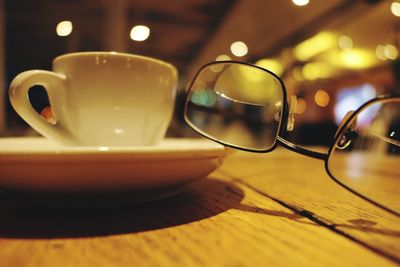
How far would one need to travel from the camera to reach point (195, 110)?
0.46 m

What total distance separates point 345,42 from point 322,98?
170 inches

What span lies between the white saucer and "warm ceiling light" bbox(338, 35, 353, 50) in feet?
14.2

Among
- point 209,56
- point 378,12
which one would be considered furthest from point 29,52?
point 378,12

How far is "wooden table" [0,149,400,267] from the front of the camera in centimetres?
16

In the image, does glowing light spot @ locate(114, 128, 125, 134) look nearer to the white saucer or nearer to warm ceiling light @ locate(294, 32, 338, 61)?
the white saucer

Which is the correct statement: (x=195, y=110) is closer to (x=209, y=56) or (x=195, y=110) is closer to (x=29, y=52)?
(x=209, y=56)

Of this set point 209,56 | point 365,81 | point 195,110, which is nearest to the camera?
point 195,110

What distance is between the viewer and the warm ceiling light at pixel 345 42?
4082mm

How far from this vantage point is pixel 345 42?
14.3ft

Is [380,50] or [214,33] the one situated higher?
[380,50]

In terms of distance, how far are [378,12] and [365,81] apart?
13.9 ft

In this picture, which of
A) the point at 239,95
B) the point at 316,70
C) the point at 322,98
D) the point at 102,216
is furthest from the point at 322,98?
the point at 102,216

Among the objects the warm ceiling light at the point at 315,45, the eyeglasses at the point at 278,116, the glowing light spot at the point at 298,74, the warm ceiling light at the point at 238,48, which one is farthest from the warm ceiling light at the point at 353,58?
the eyeglasses at the point at 278,116

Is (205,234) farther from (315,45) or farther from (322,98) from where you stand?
(322,98)
